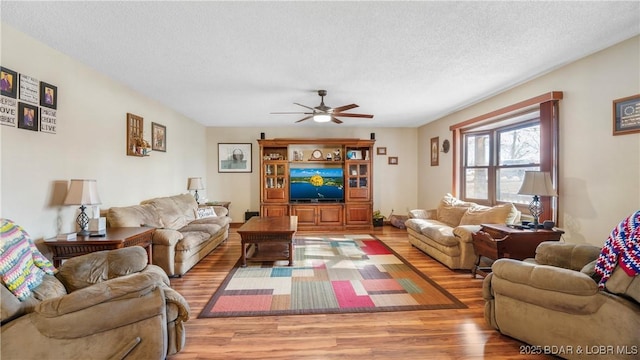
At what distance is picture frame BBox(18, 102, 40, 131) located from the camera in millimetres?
2348

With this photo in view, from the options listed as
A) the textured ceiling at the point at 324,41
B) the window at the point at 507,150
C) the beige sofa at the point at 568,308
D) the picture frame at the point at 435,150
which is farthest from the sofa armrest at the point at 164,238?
the picture frame at the point at 435,150

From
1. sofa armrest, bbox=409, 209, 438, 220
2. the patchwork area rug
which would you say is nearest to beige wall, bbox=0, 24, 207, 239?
the patchwork area rug

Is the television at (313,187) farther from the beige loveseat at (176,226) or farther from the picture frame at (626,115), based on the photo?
the picture frame at (626,115)

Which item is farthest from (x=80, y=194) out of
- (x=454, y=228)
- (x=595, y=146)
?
(x=595, y=146)

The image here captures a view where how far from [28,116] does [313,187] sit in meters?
4.87

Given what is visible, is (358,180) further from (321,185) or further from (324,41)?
(324,41)

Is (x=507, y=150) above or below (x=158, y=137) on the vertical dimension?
below

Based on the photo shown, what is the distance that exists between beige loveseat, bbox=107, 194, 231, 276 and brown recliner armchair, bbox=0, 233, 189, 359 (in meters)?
1.30

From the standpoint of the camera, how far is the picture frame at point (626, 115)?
237 cm

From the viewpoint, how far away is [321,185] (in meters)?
6.62

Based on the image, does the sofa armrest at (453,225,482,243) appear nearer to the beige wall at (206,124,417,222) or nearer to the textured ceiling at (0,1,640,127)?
the textured ceiling at (0,1,640,127)

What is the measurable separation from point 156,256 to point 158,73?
7.12 feet

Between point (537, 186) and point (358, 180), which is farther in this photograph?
point (358, 180)

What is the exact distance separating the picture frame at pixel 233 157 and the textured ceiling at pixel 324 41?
2.87 meters
